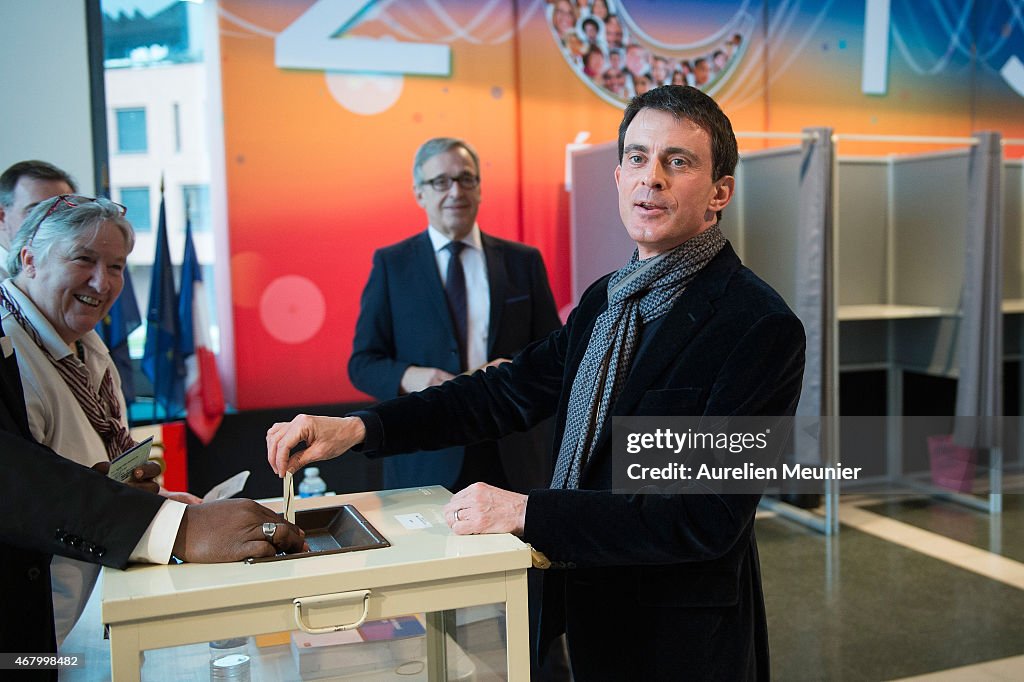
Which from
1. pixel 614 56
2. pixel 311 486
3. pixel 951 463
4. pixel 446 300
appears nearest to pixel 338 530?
pixel 446 300

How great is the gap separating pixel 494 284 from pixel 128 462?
5.41 feet

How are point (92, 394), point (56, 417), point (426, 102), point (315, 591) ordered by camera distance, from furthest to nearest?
point (426, 102), point (92, 394), point (56, 417), point (315, 591)

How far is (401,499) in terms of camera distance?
5.03 feet

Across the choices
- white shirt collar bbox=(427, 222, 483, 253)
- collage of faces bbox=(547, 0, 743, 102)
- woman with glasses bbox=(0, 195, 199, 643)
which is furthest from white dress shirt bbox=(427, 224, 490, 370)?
collage of faces bbox=(547, 0, 743, 102)

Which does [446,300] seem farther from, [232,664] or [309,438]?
[232,664]

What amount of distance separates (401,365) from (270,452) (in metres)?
1.39

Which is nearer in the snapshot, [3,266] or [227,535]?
[227,535]

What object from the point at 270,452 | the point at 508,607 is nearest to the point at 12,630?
the point at 270,452

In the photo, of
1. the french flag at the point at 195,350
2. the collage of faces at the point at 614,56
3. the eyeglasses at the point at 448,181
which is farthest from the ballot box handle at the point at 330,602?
the collage of faces at the point at 614,56

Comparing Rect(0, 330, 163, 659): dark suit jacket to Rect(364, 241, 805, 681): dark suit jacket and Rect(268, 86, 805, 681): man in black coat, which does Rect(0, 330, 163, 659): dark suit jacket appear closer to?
Rect(268, 86, 805, 681): man in black coat

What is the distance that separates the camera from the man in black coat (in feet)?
4.35

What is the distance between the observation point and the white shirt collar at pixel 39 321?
177 cm

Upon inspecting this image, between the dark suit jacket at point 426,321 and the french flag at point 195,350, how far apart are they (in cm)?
140

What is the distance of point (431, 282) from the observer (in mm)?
2930
